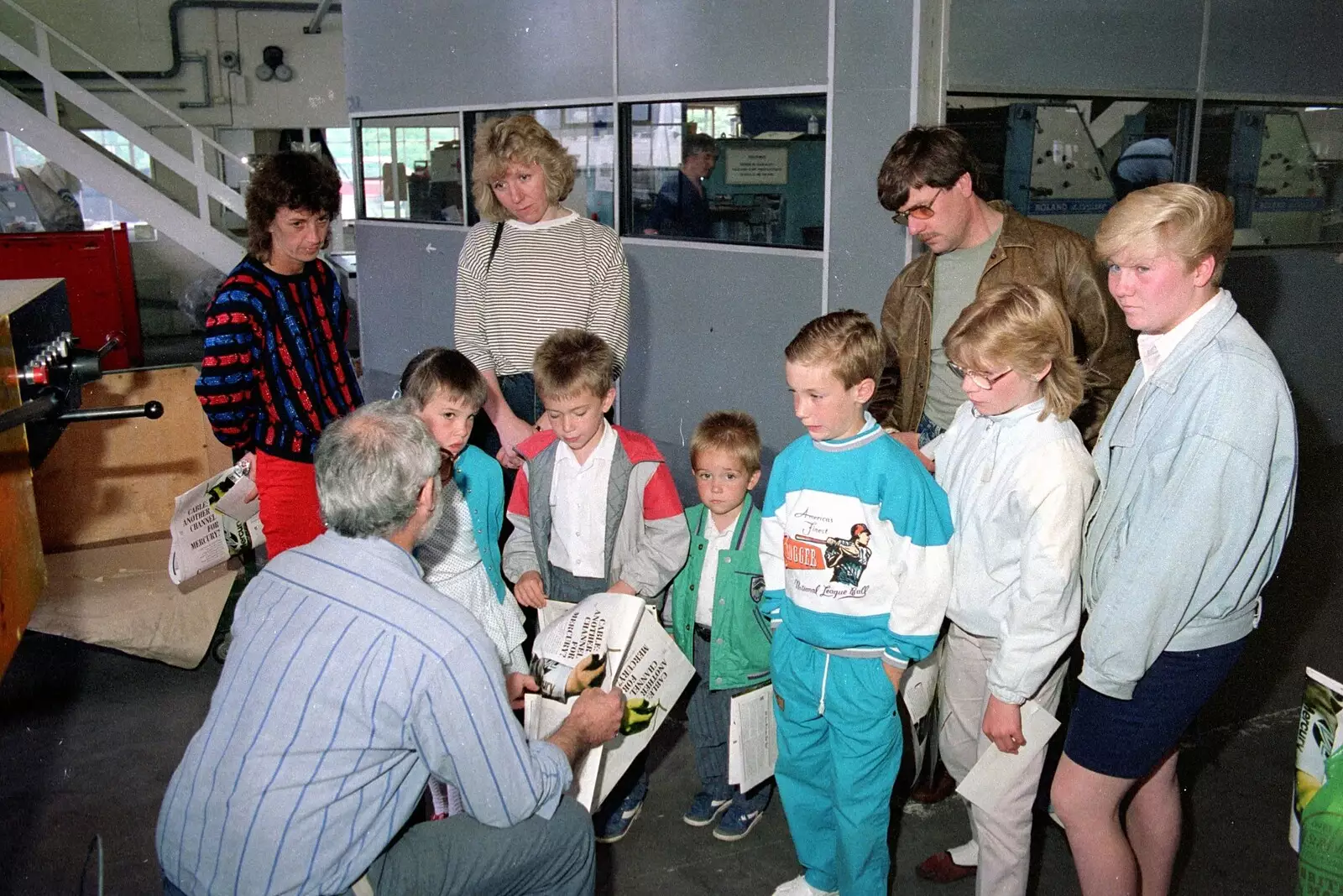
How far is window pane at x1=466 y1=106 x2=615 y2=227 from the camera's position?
6273 mm

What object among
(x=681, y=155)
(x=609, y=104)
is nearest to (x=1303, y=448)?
(x=681, y=155)

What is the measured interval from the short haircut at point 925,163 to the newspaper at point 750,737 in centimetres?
133

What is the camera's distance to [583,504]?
313 cm

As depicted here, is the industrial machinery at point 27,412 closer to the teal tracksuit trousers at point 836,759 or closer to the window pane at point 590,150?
the teal tracksuit trousers at point 836,759

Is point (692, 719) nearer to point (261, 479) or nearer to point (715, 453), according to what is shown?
point (715, 453)

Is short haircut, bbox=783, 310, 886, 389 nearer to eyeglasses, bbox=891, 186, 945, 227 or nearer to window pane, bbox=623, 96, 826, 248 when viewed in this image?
eyeglasses, bbox=891, 186, 945, 227

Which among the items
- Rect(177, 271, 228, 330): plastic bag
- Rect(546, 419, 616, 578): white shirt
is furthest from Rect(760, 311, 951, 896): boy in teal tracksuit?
Rect(177, 271, 228, 330): plastic bag

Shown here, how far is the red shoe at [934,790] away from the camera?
336 cm

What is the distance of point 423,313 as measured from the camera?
8125 mm

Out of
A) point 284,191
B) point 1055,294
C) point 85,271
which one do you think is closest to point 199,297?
point 85,271

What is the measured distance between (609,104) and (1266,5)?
336 centimetres

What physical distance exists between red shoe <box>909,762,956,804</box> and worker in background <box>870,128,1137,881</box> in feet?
1.14

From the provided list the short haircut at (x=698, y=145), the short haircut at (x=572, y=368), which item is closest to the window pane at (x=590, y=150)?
the short haircut at (x=698, y=145)

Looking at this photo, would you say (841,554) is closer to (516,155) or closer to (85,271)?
(516,155)
